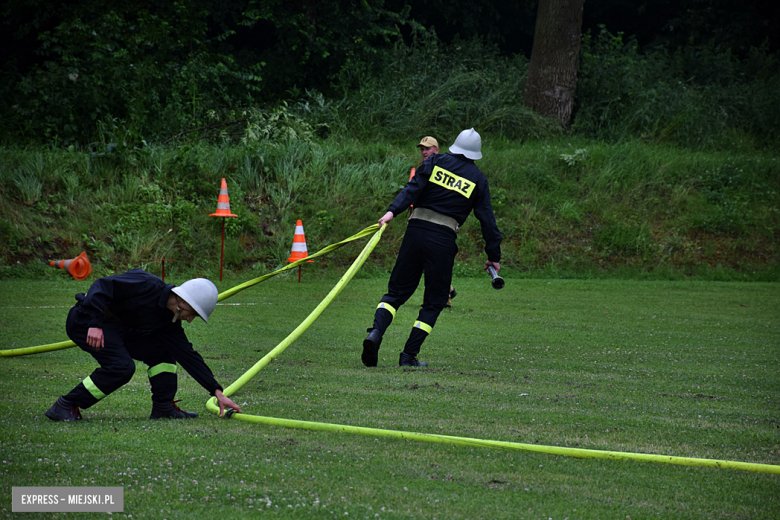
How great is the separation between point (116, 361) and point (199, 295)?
2.11ft

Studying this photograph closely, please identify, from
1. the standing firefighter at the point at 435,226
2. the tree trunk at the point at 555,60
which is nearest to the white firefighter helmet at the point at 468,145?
the standing firefighter at the point at 435,226

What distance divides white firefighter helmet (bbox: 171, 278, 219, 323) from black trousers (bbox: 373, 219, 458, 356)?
2364 millimetres

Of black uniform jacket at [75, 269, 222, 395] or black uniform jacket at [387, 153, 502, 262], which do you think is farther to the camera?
black uniform jacket at [387, 153, 502, 262]

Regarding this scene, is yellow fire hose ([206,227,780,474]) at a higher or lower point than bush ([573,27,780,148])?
lower

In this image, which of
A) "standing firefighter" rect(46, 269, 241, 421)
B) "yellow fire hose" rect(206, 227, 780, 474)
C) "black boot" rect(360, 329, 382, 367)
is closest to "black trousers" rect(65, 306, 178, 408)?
"standing firefighter" rect(46, 269, 241, 421)

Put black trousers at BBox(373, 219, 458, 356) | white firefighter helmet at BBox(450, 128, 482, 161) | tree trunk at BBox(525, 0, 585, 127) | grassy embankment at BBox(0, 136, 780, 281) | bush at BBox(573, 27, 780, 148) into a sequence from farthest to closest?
bush at BBox(573, 27, 780, 148)
tree trunk at BBox(525, 0, 585, 127)
grassy embankment at BBox(0, 136, 780, 281)
white firefighter helmet at BBox(450, 128, 482, 161)
black trousers at BBox(373, 219, 458, 356)

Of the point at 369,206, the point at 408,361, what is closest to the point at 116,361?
the point at 408,361

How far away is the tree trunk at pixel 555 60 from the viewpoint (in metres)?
18.6

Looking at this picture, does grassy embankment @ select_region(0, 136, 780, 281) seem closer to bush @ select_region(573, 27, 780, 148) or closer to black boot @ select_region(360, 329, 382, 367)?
bush @ select_region(573, 27, 780, 148)

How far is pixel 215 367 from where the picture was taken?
6348mm

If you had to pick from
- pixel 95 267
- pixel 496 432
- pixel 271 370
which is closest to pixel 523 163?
pixel 95 267

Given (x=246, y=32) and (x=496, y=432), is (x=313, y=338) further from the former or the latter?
(x=246, y=32)

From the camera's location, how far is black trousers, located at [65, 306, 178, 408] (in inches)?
174

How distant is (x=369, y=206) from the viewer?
15.8 m
